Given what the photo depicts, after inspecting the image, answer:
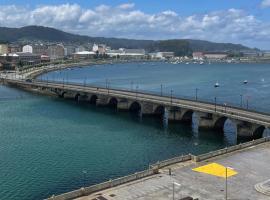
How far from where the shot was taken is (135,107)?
14375 cm

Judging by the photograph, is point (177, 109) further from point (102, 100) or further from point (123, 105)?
point (102, 100)

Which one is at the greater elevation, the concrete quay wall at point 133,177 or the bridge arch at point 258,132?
the concrete quay wall at point 133,177

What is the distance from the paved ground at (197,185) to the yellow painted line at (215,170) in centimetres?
78

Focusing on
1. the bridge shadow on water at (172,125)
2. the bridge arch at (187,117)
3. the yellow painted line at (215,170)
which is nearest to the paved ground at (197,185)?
the yellow painted line at (215,170)

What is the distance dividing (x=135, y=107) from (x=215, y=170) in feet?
277

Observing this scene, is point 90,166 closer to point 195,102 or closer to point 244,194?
point 244,194

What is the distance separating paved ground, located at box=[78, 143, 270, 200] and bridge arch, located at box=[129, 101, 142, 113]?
77.1 m

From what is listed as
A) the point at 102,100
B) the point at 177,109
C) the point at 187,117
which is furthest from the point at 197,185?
the point at 102,100

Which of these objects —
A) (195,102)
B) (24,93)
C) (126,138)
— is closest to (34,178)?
(126,138)

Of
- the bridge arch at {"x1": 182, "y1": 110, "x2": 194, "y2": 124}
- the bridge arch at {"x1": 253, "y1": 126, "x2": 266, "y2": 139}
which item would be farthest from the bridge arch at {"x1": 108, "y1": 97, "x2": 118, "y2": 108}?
the bridge arch at {"x1": 253, "y1": 126, "x2": 266, "y2": 139}

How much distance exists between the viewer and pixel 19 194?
63.3 metres

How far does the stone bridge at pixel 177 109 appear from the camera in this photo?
9819 cm

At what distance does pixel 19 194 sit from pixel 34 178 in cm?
737

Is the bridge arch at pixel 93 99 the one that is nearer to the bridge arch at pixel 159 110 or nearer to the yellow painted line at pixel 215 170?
the bridge arch at pixel 159 110
